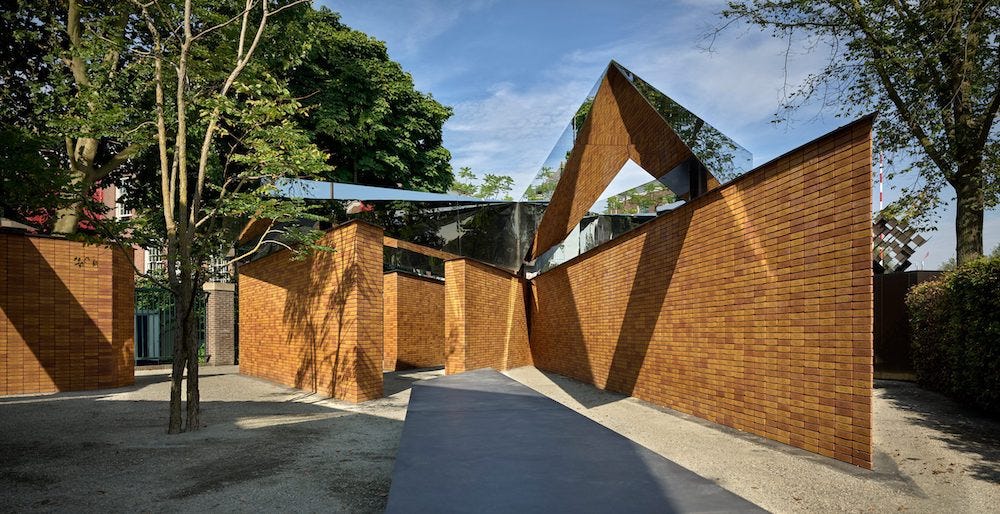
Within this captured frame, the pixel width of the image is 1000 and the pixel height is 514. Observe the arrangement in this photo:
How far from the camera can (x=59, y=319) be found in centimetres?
1103

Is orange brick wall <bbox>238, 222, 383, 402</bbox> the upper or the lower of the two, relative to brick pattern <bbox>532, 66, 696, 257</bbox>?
lower

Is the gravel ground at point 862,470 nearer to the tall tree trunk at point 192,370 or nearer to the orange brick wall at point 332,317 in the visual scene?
the orange brick wall at point 332,317

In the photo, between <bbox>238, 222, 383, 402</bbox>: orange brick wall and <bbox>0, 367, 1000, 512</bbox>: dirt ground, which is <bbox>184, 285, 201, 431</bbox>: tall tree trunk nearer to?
<bbox>0, 367, 1000, 512</bbox>: dirt ground

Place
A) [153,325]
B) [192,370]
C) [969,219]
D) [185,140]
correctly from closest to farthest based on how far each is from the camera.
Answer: [192,370]
[185,140]
[969,219]
[153,325]

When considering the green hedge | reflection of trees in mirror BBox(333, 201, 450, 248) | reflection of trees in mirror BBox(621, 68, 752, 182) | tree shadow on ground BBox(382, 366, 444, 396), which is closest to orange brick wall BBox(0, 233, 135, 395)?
tree shadow on ground BBox(382, 366, 444, 396)

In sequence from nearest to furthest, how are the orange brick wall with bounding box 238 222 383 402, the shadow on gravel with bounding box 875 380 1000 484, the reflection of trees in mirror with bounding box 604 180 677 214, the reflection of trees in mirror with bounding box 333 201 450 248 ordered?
the shadow on gravel with bounding box 875 380 1000 484 → the orange brick wall with bounding box 238 222 383 402 → the reflection of trees in mirror with bounding box 604 180 677 214 → the reflection of trees in mirror with bounding box 333 201 450 248

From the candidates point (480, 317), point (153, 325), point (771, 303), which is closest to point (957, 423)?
point (771, 303)

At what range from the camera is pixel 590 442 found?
9.68 feet

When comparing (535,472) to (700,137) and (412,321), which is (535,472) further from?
(412,321)

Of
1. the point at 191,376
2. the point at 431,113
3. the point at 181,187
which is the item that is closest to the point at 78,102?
the point at 181,187

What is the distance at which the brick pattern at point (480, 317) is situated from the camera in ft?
47.6

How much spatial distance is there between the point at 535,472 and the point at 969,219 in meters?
11.5

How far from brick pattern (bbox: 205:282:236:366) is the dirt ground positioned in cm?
1021

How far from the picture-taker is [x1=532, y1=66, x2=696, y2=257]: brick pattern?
848 cm
